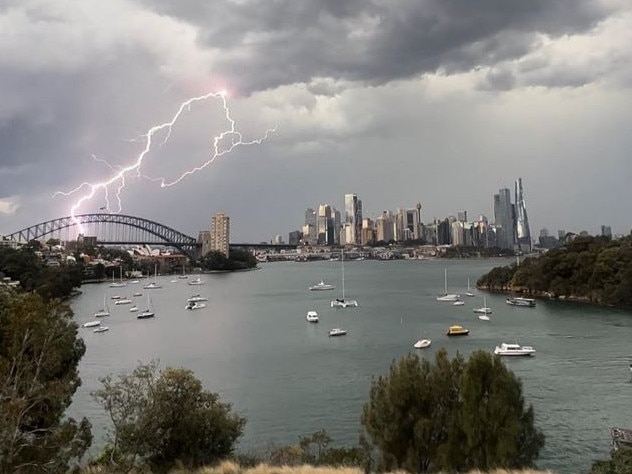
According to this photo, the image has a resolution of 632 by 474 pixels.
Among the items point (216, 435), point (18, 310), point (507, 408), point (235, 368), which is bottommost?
point (235, 368)

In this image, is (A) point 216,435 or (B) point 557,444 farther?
(B) point 557,444

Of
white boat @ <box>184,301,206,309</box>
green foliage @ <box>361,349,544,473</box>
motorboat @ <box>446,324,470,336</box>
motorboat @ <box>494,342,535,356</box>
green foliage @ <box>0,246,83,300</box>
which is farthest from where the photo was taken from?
green foliage @ <box>0,246,83,300</box>

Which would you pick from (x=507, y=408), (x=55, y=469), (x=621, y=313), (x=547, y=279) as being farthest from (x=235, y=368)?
(x=547, y=279)

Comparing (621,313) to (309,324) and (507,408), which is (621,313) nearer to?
(309,324)

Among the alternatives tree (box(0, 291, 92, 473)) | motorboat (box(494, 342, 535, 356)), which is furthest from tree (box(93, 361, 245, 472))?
motorboat (box(494, 342, 535, 356))

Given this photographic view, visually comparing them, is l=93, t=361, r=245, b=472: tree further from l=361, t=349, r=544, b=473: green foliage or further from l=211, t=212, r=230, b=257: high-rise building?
l=211, t=212, r=230, b=257: high-rise building

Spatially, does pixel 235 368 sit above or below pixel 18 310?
below

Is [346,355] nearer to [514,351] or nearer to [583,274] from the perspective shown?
[514,351]
